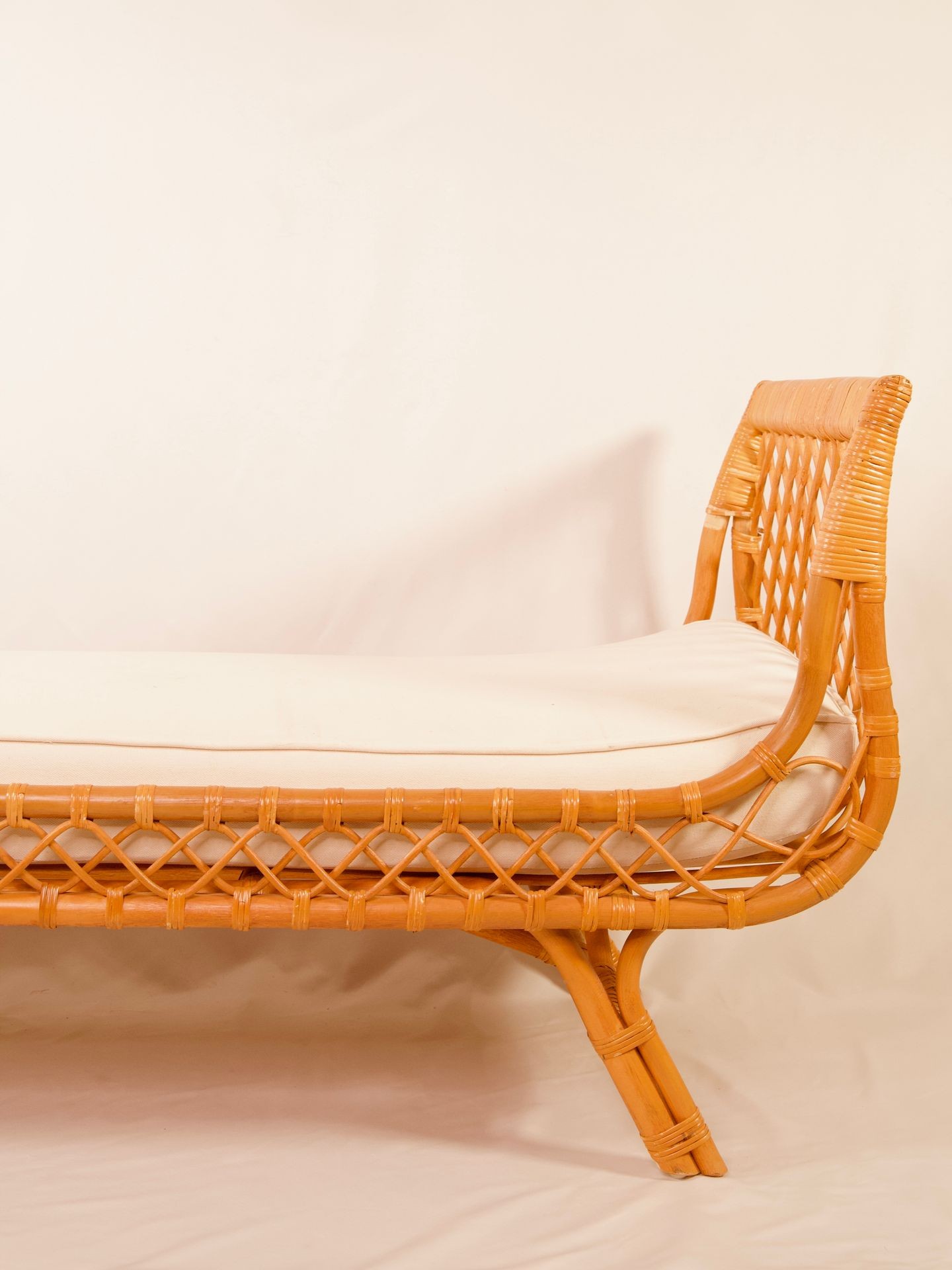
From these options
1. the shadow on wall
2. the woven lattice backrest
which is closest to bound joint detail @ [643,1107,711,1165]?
the woven lattice backrest

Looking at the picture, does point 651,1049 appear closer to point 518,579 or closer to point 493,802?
point 493,802

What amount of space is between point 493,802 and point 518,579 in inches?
33.9

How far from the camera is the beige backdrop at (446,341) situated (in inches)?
71.4

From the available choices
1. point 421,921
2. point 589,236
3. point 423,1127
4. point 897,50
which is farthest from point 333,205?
point 423,1127

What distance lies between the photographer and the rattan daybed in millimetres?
1104

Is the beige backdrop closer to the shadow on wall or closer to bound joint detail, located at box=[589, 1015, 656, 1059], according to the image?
the shadow on wall

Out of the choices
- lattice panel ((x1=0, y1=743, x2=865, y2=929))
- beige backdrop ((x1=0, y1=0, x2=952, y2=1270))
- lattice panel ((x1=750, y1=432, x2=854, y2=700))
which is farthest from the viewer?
beige backdrop ((x1=0, y1=0, x2=952, y2=1270))

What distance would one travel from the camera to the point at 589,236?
1.87 meters

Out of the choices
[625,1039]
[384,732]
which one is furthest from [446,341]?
[625,1039]

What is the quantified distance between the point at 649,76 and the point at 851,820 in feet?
4.03

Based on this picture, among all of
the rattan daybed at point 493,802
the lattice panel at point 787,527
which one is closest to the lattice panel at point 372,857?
the rattan daybed at point 493,802

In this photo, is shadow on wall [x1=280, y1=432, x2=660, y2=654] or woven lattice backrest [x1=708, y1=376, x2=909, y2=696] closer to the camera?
woven lattice backrest [x1=708, y1=376, x2=909, y2=696]

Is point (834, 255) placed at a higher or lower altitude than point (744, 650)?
higher

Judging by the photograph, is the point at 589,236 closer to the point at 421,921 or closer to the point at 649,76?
the point at 649,76
